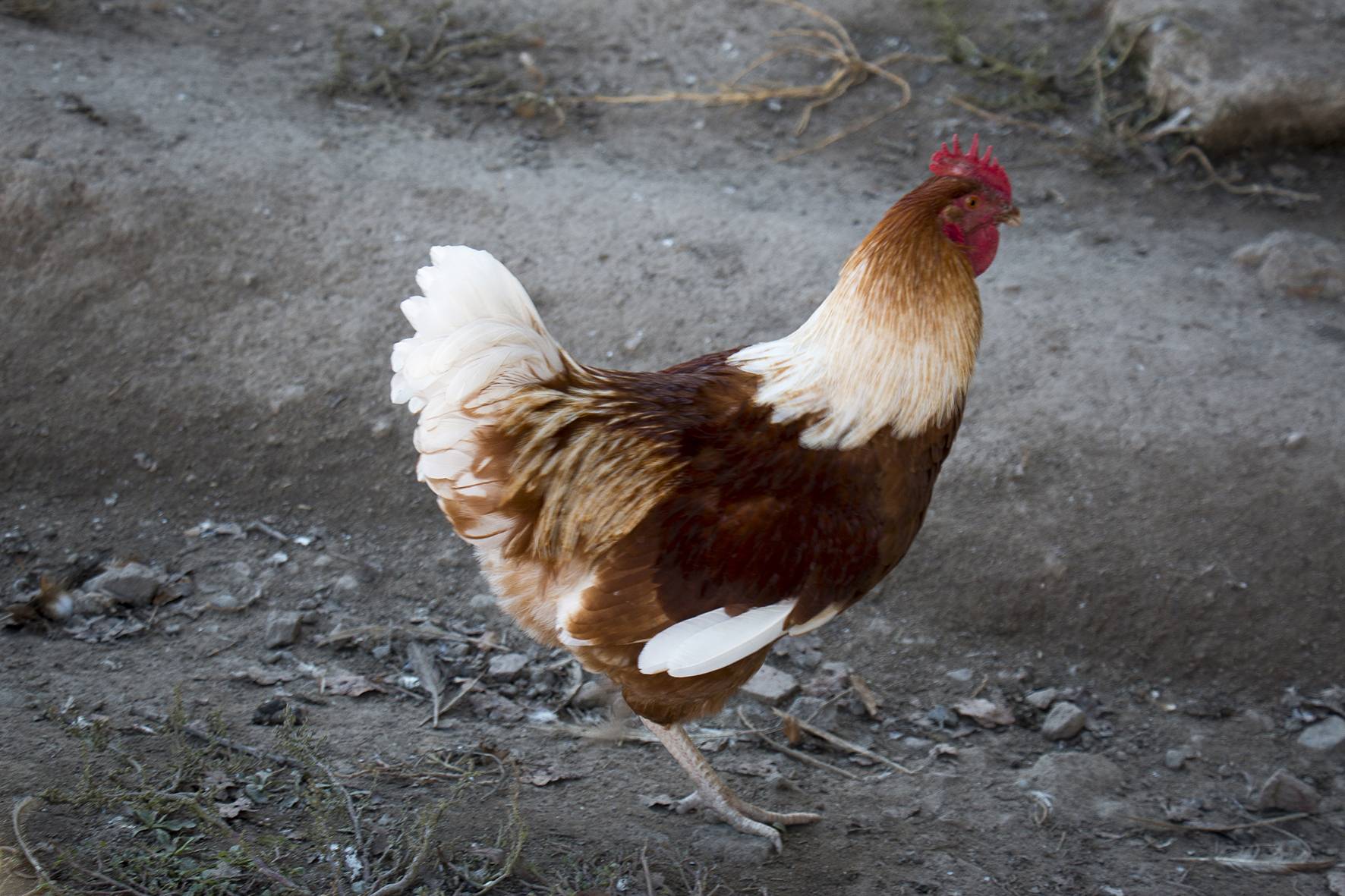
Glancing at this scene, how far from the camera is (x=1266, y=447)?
415 centimetres

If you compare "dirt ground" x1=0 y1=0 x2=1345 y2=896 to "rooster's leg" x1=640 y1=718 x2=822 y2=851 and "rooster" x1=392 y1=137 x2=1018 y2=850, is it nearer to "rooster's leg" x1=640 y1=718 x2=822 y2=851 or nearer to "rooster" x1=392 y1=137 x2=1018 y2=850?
"rooster's leg" x1=640 y1=718 x2=822 y2=851

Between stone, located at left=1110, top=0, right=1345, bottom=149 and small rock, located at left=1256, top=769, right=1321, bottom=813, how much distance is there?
12.7 ft

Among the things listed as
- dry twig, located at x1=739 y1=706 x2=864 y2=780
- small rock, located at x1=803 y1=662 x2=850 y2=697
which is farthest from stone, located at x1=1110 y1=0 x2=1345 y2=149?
dry twig, located at x1=739 y1=706 x2=864 y2=780

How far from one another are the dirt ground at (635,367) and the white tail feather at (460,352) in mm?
1014

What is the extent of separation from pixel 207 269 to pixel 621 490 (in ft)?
8.64

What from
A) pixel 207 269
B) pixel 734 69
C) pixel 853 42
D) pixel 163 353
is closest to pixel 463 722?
pixel 163 353

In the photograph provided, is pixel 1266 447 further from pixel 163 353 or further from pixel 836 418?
pixel 163 353

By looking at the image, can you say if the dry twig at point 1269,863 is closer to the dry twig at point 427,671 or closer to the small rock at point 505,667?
the small rock at point 505,667

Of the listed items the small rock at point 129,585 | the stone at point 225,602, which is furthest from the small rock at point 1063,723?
the small rock at point 129,585

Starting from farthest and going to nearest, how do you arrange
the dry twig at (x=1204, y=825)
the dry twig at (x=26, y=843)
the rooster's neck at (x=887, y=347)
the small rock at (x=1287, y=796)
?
the small rock at (x=1287, y=796) < the dry twig at (x=1204, y=825) < the rooster's neck at (x=887, y=347) < the dry twig at (x=26, y=843)

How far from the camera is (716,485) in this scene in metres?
2.71

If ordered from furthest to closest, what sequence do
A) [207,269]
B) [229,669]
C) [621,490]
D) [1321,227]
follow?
[1321,227]
[207,269]
[229,669]
[621,490]

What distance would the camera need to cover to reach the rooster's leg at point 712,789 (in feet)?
9.84

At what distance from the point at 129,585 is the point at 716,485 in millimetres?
2049
